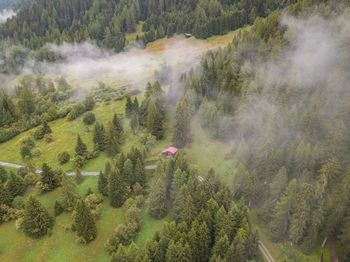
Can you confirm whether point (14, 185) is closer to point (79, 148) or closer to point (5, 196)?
point (5, 196)

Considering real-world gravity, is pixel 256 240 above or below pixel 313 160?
below

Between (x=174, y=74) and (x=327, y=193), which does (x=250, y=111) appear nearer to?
(x=327, y=193)

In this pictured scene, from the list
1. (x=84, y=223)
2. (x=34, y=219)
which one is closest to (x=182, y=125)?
(x=84, y=223)

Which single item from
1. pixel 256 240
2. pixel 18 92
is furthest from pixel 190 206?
pixel 18 92

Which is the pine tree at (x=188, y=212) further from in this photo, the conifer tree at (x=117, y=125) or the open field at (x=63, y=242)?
the conifer tree at (x=117, y=125)

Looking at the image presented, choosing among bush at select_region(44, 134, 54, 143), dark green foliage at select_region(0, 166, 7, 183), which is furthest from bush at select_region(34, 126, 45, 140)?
dark green foliage at select_region(0, 166, 7, 183)

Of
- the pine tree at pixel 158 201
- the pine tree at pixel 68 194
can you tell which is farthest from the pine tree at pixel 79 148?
the pine tree at pixel 158 201

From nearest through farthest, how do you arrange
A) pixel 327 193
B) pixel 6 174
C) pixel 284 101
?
pixel 327 193 < pixel 284 101 < pixel 6 174

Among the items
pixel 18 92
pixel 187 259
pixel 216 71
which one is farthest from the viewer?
pixel 18 92

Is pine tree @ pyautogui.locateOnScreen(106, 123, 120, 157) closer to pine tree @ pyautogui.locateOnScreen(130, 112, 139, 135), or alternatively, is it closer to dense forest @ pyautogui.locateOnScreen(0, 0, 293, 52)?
pine tree @ pyautogui.locateOnScreen(130, 112, 139, 135)
